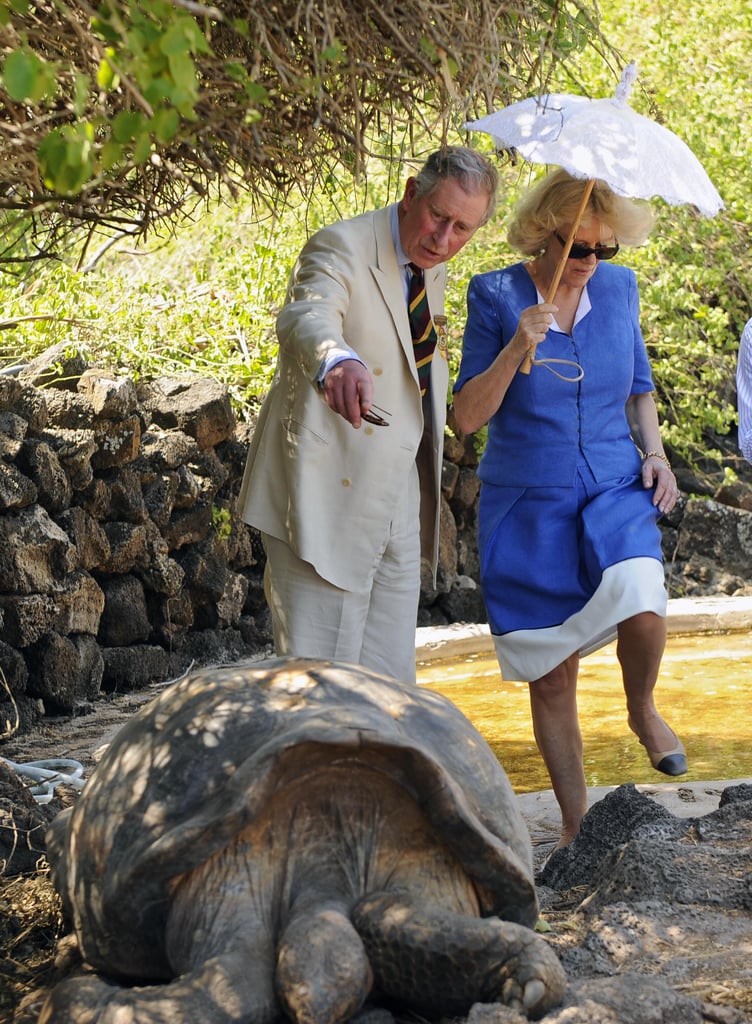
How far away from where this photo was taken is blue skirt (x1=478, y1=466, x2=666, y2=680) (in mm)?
3686

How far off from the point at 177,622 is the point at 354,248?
4.50 meters

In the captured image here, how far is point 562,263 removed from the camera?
3.62 m

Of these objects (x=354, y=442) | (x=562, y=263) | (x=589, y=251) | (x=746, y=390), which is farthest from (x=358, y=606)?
(x=746, y=390)

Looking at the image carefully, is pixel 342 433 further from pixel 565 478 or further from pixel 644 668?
pixel 644 668

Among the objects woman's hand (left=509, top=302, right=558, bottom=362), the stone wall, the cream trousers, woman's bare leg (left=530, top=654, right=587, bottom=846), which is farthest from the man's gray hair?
the stone wall

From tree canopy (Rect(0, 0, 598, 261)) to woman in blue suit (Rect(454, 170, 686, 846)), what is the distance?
54cm

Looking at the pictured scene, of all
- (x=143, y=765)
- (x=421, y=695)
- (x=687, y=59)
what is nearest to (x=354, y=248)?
(x=421, y=695)

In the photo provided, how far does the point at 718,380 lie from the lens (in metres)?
11.1

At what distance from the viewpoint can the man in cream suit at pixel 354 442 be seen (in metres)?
3.41

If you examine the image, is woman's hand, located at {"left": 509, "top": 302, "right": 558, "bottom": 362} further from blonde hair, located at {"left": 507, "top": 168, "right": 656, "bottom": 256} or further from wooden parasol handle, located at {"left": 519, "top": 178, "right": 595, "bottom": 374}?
blonde hair, located at {"left": 507, "top": 168, "right": 656, "bottom": 256}

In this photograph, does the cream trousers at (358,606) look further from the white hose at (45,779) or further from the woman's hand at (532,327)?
the white hose at (45,779)

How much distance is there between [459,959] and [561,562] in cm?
198

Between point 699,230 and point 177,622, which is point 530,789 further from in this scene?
point 699,230

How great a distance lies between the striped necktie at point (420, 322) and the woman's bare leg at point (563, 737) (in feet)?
3.20
